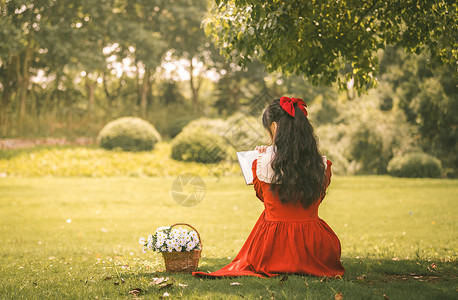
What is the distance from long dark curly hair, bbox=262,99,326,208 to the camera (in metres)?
3.70

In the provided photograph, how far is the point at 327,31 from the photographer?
5.70 meters

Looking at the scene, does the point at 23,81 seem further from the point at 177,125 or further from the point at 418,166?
the point at 418,166

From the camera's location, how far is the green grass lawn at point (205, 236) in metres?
3.48

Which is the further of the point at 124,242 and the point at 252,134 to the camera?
the point at 252,134

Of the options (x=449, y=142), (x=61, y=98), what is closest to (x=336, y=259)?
(x=449, y=142)

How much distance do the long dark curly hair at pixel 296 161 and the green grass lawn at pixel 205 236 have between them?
0.71 m

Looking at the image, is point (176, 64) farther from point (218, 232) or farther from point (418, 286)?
point (418, 286)

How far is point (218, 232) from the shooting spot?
8586mm

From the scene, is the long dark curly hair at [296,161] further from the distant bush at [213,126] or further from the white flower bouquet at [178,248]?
the distant bush at [213,126]

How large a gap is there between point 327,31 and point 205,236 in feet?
14.5

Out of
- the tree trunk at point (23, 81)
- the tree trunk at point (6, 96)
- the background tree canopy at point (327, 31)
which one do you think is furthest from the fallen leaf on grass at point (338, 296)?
the tree trunk at point (23, 81)

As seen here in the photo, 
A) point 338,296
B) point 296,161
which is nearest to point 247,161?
point 296,161

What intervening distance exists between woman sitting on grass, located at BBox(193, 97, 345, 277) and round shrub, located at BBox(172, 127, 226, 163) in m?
13.6

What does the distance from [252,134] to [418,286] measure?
13.6 meters
